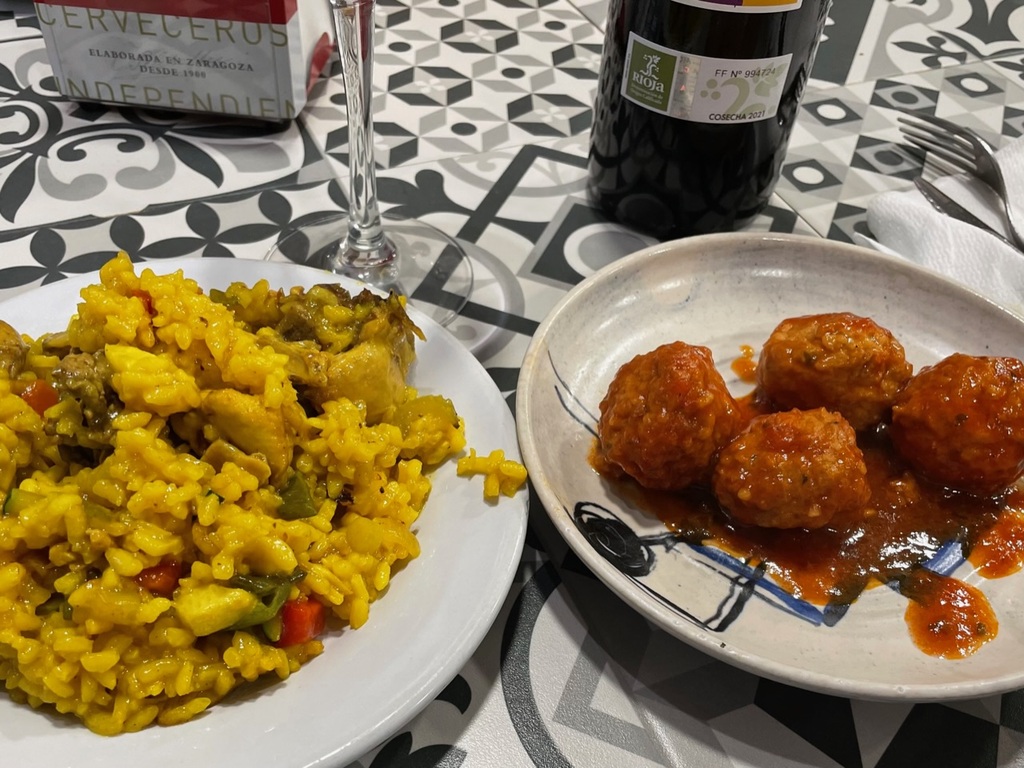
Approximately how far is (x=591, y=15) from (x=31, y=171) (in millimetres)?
1480

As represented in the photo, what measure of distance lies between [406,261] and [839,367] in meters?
0.76

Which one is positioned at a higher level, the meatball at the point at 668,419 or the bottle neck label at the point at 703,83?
the bottle neck label at the point at 703,83

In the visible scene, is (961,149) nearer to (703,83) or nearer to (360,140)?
(703,83)

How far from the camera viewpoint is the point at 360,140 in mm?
1271

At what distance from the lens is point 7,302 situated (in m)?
1.04

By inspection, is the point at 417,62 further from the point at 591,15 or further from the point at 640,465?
the point at 640,465

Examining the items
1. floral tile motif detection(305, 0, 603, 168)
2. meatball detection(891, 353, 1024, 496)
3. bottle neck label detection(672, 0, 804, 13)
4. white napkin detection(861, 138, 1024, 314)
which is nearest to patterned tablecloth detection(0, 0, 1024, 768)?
floral tile motif detection(305, 0, 603, 168)

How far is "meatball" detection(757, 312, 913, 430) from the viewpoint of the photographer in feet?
3.49

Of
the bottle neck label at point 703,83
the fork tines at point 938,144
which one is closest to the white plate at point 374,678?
the bottle neck label at point 703,83

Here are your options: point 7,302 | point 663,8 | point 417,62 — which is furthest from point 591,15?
point 7,302

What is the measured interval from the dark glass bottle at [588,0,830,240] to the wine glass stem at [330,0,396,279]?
421 millimetres

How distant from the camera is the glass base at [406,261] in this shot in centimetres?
140

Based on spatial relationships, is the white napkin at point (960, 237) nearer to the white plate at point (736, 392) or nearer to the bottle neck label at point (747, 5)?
the white plate at point (736, 392)

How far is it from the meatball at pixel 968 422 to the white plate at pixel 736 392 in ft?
0.44
